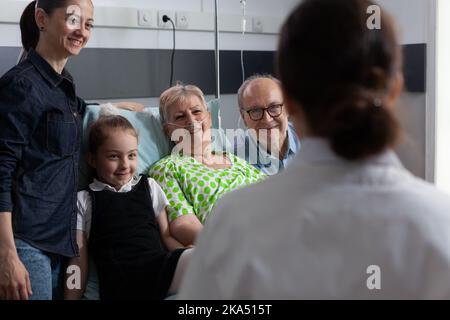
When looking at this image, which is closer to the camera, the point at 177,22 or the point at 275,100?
the point at 275,100

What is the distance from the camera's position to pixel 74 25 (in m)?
1.70

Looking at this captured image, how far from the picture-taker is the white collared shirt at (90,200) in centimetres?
180

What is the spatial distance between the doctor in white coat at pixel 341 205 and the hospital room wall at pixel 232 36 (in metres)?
2.43

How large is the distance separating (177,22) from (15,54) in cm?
97

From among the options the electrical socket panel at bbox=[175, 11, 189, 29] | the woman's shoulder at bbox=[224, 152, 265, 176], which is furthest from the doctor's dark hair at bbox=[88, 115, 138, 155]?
the electrical socket panel at bbox=[175, 11, 189, 29]

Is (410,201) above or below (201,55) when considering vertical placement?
below

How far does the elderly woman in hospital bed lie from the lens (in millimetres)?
1958

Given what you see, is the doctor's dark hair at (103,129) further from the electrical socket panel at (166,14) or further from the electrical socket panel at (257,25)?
the electrical socket panel at (257,25)

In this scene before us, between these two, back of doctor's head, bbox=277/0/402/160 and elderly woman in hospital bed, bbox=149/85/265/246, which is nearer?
back of doctor's head, bbox=277/0/402/160

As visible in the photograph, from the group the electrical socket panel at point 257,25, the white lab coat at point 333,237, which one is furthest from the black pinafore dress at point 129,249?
the electrical socket panel at point 257,25

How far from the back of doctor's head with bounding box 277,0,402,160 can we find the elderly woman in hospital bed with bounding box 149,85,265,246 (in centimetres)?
121

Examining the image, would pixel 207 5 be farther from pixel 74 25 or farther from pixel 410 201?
pixel 410 201

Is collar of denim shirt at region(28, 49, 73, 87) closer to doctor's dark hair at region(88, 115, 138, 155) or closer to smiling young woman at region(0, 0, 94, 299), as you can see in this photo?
smiling young woman at region(0, 0, 94, 299)
